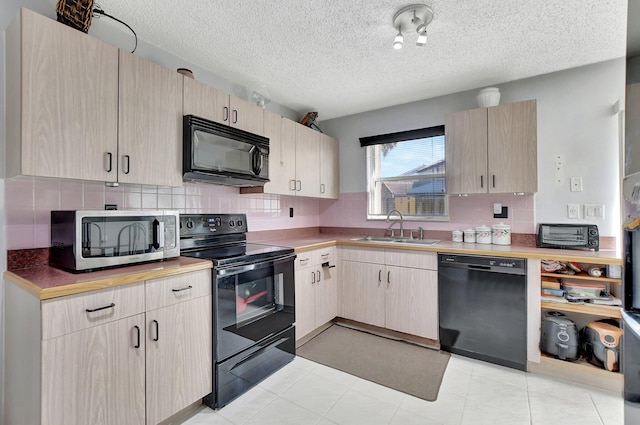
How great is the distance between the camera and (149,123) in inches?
71.1

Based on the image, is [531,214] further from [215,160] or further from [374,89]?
[215,160]

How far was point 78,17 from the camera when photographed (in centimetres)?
154

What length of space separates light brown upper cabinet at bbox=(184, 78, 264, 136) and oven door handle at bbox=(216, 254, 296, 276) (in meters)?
1.11

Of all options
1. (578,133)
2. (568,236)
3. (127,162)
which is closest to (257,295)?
(127,162)

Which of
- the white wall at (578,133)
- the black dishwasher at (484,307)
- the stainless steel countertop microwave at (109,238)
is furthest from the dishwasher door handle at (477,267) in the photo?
the stainless steel countertop microwave at (109,238)

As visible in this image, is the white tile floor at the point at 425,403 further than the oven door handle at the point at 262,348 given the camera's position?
No

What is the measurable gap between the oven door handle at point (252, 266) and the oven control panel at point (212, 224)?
612 millimetres

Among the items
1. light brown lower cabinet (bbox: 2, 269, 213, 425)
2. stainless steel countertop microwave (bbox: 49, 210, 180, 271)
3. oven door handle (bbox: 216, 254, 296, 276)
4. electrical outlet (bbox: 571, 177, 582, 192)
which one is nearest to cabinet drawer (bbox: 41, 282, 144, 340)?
light brown lower cabinet (bbox: 2, 269, 213, 425)

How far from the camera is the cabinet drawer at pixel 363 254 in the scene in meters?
2.79

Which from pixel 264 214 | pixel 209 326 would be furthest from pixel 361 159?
pixel 209 326

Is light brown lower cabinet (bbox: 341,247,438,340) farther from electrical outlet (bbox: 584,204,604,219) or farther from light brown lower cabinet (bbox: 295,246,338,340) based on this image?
electrical outlet (bbox: 584,204,604,219)

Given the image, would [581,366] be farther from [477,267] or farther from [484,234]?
[484,234]

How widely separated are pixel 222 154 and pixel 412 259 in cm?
182

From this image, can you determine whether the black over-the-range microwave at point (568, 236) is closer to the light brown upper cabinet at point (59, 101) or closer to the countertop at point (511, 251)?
the countertop at point (511, 251)
